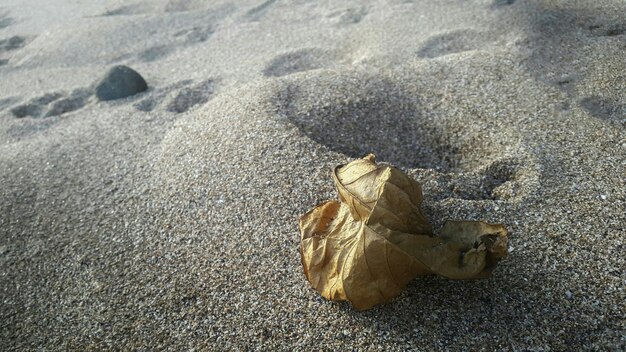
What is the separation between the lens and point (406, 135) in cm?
238

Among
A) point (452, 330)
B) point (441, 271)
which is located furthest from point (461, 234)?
point (452, 330)

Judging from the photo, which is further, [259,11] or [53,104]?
[259,11]

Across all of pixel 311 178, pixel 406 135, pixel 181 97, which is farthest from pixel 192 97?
pixel 406 135

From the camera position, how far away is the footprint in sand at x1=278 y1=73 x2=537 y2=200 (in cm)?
200

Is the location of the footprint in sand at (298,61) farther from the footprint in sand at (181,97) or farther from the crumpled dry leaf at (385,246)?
the crumpled dry leaf at (385,246)

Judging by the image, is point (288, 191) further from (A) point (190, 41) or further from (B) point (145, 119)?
(A) point (190, 41)

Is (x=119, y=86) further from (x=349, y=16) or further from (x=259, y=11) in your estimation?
(x=349, y=16)

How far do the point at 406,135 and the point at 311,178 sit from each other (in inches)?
24.8

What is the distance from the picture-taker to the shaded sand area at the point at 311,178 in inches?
60.5

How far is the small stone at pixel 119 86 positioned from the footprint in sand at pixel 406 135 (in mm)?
1221

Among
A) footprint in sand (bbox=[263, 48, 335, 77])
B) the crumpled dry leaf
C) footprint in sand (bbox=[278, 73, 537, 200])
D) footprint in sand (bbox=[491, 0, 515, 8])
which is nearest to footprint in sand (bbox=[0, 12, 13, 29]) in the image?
footprint in sand (bbox=[263, 48, 335, 77])

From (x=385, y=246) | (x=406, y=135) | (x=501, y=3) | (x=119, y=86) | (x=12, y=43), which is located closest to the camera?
(x=385, y=246)

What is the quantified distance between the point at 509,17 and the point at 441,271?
2.52 m

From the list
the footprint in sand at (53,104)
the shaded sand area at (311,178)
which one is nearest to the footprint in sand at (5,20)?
the shaded sand area at (311,178)
